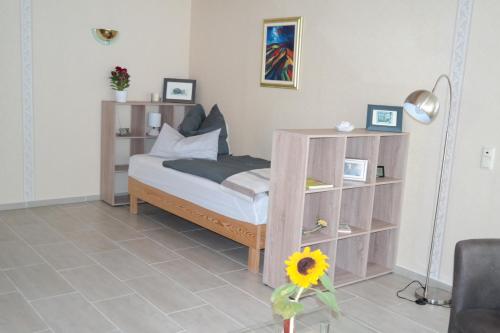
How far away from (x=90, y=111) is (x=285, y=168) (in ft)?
Answer: 9.03

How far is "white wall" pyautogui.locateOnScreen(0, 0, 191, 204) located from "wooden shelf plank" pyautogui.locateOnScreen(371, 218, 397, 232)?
2930 mm

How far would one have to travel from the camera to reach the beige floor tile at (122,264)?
3.56m

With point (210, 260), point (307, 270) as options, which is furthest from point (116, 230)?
point (307, 270)

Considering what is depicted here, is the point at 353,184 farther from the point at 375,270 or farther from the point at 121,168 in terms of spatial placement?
the point at 121,168

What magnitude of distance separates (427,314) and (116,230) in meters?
2.58

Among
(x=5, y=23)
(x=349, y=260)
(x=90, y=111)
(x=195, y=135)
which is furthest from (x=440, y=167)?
(x=5, y=23)

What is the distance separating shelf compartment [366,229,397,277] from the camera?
3.81m

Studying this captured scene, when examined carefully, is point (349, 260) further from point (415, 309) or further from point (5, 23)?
point (5, 23)

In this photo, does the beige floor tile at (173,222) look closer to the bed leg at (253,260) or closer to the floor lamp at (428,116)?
the bed leg at (253,260)

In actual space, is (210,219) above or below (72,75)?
below

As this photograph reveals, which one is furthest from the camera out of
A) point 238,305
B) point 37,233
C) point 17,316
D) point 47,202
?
point 47,202

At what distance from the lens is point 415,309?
3.24 metres

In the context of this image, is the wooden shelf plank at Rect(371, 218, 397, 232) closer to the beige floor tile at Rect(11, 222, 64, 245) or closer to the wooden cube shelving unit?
the wooden cube shelving unit

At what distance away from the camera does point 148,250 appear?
404 centimetres
